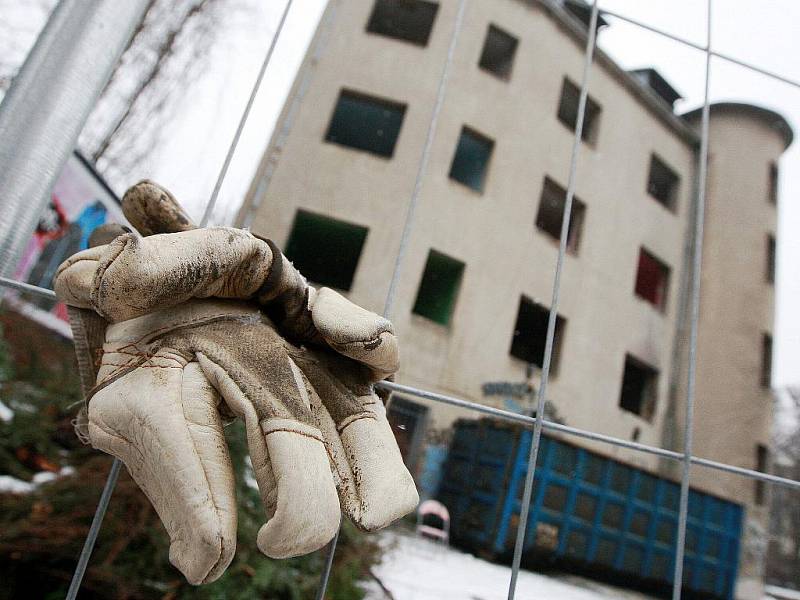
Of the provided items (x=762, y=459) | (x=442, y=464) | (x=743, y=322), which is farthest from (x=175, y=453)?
(x=762, y=459)

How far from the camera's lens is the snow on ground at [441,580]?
0.92 meters

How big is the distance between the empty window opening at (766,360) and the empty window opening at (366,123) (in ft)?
11.4

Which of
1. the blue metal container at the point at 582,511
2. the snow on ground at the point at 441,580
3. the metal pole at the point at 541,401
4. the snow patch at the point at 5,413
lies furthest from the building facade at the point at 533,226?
the snow patch at the point at 5,413

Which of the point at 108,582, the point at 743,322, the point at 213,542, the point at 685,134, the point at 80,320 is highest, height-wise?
the point at 685,134

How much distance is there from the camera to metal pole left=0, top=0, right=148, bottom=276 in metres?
0.59

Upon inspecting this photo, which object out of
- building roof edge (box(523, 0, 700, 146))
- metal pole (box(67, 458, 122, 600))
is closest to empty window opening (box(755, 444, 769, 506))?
building roof edge (box(523, 0, 700, 146))

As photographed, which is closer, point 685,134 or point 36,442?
point 36,442

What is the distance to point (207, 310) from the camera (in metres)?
0.44

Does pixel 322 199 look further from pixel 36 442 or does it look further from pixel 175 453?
pixel 175 453

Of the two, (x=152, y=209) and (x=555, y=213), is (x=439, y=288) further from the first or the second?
(x=152, y=209)

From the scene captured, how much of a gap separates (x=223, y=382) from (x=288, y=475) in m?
0.10

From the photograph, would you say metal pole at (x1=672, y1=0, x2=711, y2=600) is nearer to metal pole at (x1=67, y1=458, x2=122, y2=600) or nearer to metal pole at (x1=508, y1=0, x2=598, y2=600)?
metal pole at (x1=508, y1=0, x2=598, y2=600)

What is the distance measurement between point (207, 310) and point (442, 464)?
10.2 ft

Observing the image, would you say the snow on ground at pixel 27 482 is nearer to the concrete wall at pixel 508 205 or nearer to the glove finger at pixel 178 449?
the concrete wall at pixel 508 205
